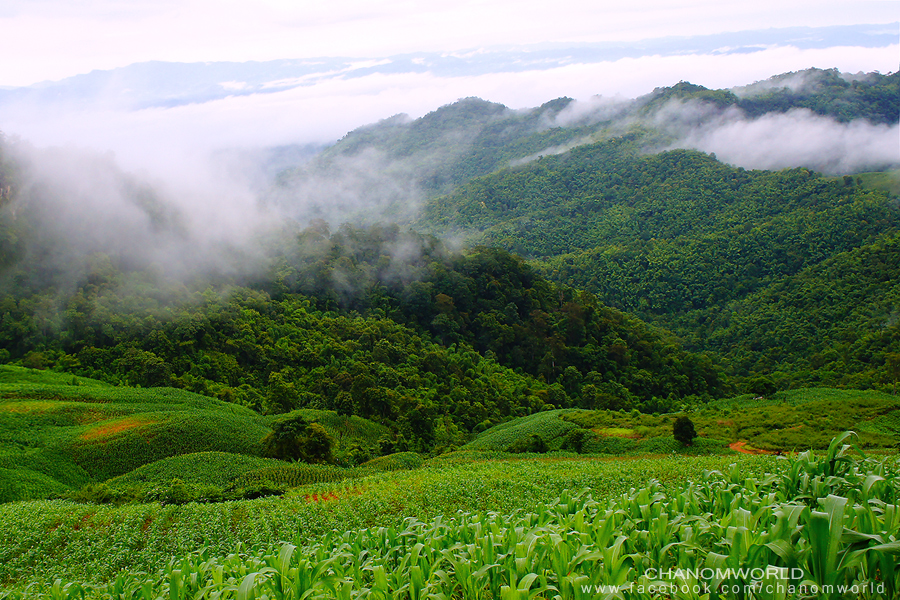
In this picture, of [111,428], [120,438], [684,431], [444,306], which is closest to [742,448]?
[684,431]

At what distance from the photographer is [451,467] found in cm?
2580

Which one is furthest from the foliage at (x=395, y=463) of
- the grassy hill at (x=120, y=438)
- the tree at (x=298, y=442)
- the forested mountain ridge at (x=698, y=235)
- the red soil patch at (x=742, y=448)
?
the forested mountain ridge at (x=698, y=235)

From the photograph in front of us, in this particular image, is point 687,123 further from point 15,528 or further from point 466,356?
point 15,528

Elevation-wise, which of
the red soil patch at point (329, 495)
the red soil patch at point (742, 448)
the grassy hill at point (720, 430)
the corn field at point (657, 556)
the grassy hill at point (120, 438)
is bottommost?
the grassy hill at point (720, 430)

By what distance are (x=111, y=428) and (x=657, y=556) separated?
3684 centimetres

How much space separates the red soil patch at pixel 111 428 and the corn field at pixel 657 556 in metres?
31.1

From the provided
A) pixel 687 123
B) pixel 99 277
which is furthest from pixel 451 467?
pixel 687 123

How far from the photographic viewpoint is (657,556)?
4.68m

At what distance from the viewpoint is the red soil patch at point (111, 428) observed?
32.9 meters

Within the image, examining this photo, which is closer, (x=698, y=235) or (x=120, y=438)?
(x=120, y=438)

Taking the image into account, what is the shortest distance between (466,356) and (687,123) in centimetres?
15036

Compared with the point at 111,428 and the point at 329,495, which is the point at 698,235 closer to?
the point at 111,428

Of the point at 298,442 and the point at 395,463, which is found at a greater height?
the point at 298,442

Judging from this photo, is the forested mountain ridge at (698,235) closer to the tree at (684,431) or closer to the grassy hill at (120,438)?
the tree at (684,431)
